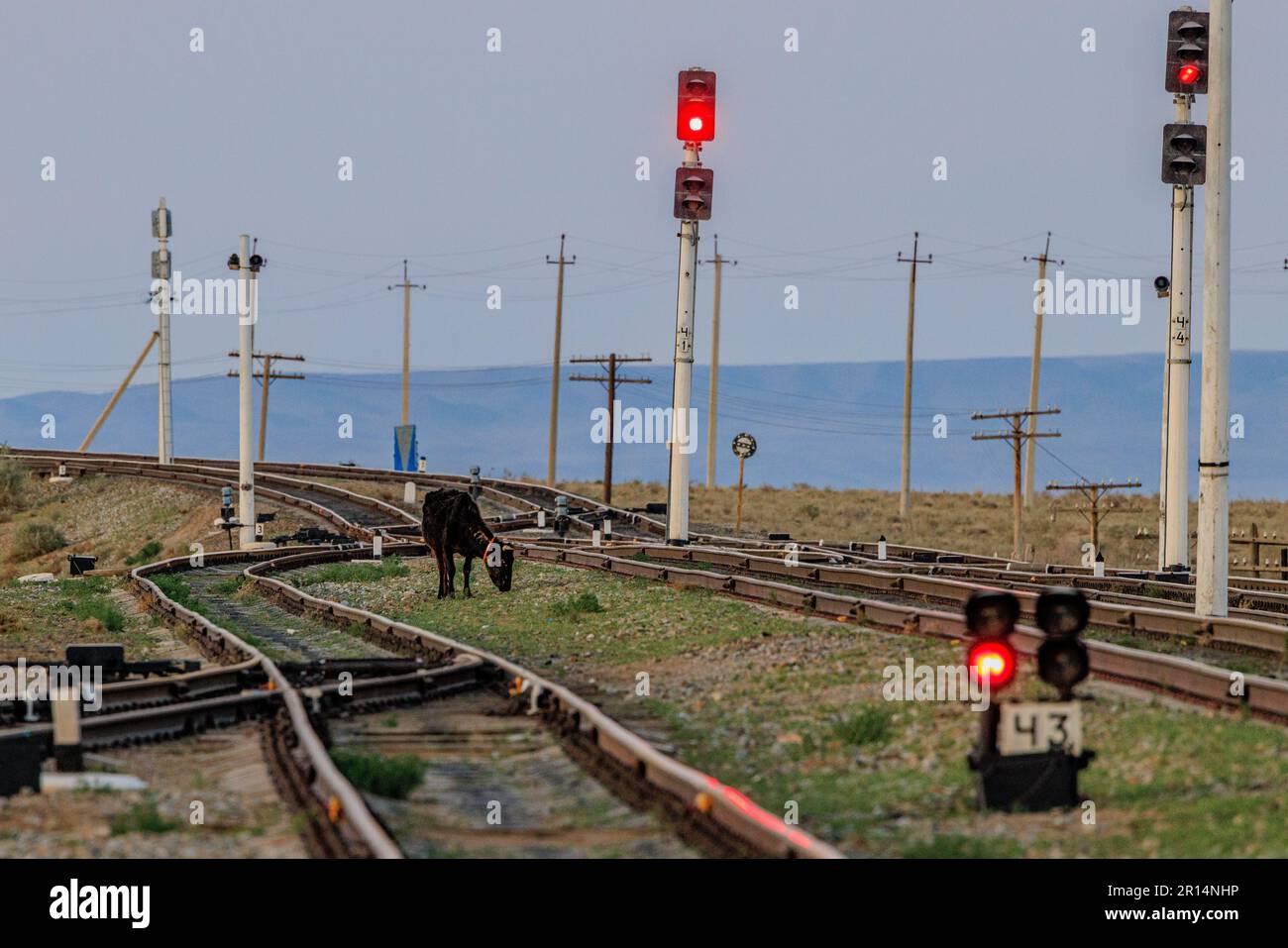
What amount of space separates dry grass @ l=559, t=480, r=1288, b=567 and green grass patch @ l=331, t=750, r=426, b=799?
42.8 m

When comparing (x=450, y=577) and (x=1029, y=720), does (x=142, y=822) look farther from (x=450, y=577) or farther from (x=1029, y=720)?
(x=450, y=577)

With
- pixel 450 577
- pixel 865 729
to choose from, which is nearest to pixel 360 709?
pixel 865 729

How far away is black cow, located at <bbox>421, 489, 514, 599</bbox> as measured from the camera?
87.0ft

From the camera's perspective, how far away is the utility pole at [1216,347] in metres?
19.5

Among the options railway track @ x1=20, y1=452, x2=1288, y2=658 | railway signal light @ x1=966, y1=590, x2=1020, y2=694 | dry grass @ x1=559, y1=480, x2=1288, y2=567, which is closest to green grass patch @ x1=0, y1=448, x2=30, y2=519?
railway track @ x1=20, y1=452, x2=1288, y2=658

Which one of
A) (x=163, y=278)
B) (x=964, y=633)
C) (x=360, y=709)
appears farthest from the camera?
(x=163, y=278)

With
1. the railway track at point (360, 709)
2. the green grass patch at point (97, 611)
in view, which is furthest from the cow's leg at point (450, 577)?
the green grass patch at point (97, 611)

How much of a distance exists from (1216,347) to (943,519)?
5540 centimetres

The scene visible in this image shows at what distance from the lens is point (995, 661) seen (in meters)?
10.3

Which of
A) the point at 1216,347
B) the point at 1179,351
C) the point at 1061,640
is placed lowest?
the point at 1061,640

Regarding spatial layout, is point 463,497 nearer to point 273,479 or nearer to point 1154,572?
point 1154,572

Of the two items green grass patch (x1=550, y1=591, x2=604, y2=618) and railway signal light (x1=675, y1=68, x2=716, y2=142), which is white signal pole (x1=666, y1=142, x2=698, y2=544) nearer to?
railway signal light (x1=675, y1=68, x2=716, y2=142)
